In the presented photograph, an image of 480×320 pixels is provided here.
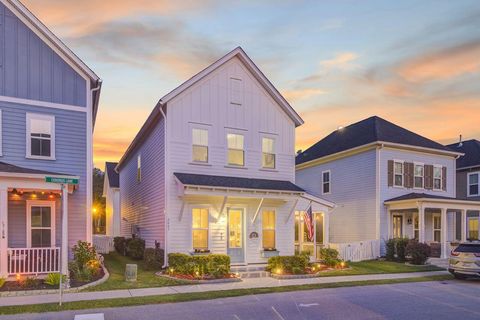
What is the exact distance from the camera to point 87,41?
64.2 ft

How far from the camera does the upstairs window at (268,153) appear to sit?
19688 mm

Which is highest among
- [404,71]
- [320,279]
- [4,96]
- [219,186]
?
[404,71]

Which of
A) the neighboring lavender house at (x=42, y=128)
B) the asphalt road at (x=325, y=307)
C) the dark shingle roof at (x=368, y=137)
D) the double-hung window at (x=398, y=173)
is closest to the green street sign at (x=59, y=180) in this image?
the asphalt road at (x=325, y=307)

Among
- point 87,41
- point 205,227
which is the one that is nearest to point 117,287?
point 205,227

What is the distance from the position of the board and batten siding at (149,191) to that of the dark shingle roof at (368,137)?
12.7 metres

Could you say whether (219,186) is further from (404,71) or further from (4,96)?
(404,71)

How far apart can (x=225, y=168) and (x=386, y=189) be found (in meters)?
11.0

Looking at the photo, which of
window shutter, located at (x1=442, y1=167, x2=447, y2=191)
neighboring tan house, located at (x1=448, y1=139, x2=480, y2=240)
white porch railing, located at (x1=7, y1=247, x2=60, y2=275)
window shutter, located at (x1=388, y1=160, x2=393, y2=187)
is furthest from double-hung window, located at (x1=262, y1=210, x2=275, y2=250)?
→ neighboring tan house, located at (x1=448, y1=139, x2=480, y2=240)

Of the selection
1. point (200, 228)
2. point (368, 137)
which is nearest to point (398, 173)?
point (368, 137)

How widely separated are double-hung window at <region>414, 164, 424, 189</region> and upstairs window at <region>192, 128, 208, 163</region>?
1456cm

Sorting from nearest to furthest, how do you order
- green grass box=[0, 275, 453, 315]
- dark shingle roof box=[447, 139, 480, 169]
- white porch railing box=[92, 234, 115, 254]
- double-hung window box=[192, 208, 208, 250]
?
green grass box=[0, 275, 453, 315] < double-hung window box=[192, 208, 208, 250] < white porch railing box=[92, 234, 115, 254] < dark shingle roof box=[447, 139, 480, 169]

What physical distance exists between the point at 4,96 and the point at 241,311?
11.4 m

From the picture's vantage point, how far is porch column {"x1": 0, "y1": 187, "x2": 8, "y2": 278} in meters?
12.6

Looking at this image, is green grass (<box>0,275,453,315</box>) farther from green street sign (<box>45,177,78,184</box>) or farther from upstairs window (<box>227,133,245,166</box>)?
upstairs window (<box>227,133,245,166</box>)
